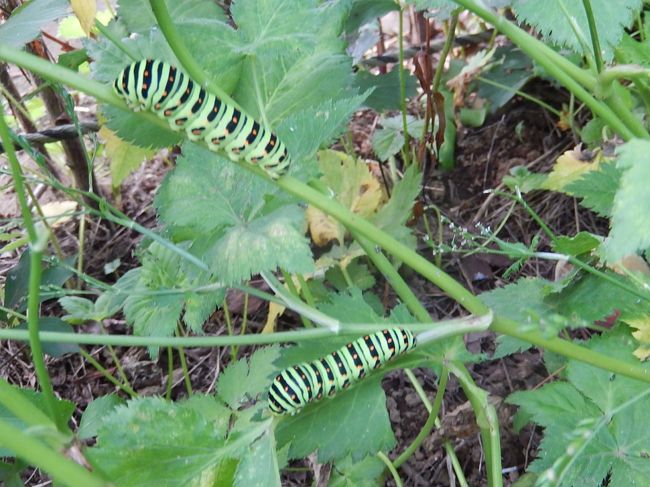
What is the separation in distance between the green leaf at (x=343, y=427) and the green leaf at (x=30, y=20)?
1070 mm

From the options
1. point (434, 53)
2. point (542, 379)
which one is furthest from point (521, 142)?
point (542, 379)

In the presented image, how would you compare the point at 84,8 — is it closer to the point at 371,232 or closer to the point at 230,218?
the point at 230,218

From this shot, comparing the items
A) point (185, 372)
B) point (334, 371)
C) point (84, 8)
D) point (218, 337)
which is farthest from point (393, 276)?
point (84, 8)

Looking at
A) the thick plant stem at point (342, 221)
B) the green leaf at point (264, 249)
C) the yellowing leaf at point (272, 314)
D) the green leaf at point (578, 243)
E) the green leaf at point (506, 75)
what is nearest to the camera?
the thick plant stem at point (342, 221)

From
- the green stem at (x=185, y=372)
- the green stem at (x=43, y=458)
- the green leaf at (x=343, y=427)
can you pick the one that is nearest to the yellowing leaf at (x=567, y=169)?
the green leaf at (x=343, y=427)

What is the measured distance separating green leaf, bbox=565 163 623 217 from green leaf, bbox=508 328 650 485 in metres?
0.32

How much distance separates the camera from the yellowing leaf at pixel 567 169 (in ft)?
7.36

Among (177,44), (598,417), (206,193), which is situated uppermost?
(177,44)

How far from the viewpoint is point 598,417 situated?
4.72ft

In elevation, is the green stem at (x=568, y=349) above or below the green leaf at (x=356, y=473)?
above

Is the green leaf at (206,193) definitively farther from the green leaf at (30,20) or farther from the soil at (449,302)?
the soil at (449,302)

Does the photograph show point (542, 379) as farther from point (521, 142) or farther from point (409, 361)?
point (521, 142)

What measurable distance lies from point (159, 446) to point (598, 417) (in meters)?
0.93

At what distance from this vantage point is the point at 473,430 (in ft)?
6.23
